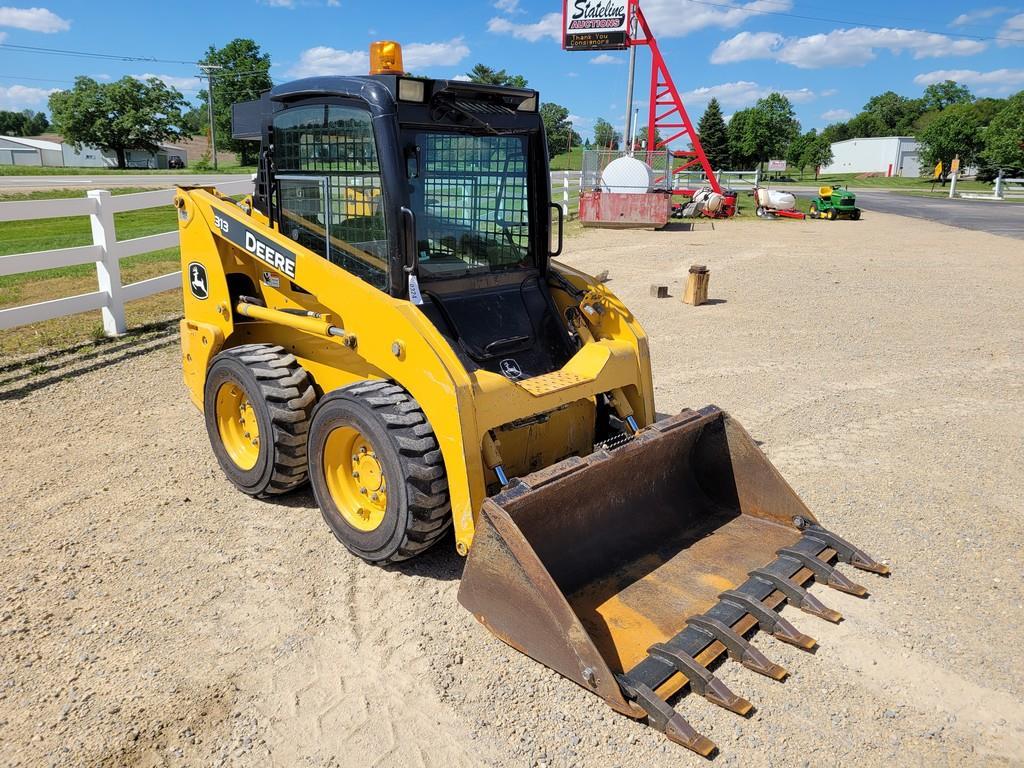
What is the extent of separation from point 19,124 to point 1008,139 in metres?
124

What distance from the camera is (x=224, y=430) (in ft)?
16.2

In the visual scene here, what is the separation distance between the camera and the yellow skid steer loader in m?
3.40

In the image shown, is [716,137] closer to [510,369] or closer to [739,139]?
[739,139]

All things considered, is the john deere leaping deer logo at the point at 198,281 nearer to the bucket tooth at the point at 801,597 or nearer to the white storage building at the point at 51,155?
the bucket tooth at the point at 801,597

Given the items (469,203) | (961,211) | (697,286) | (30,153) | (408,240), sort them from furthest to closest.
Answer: (30,153) → (961,211) → (697,286) → (469,203) → (408,240)

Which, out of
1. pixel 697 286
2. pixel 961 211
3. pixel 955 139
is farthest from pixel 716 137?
pixel 697 286

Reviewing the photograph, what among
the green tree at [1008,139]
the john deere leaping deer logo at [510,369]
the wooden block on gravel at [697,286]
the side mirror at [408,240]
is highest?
the green tree at [1008,139]

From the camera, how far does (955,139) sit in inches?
2020

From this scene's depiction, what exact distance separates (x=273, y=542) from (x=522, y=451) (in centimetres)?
152

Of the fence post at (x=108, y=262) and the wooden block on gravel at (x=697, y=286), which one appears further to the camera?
the wooden block on gravel at (x=697, y=286)

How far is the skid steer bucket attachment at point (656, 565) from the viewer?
3.11 m

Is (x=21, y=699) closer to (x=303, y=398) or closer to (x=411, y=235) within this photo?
(x=303, y=398)

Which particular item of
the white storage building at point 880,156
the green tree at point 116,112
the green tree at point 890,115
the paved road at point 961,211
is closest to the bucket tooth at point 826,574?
the paved road at point 961,211

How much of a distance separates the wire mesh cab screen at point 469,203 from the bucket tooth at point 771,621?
7.39 ft
